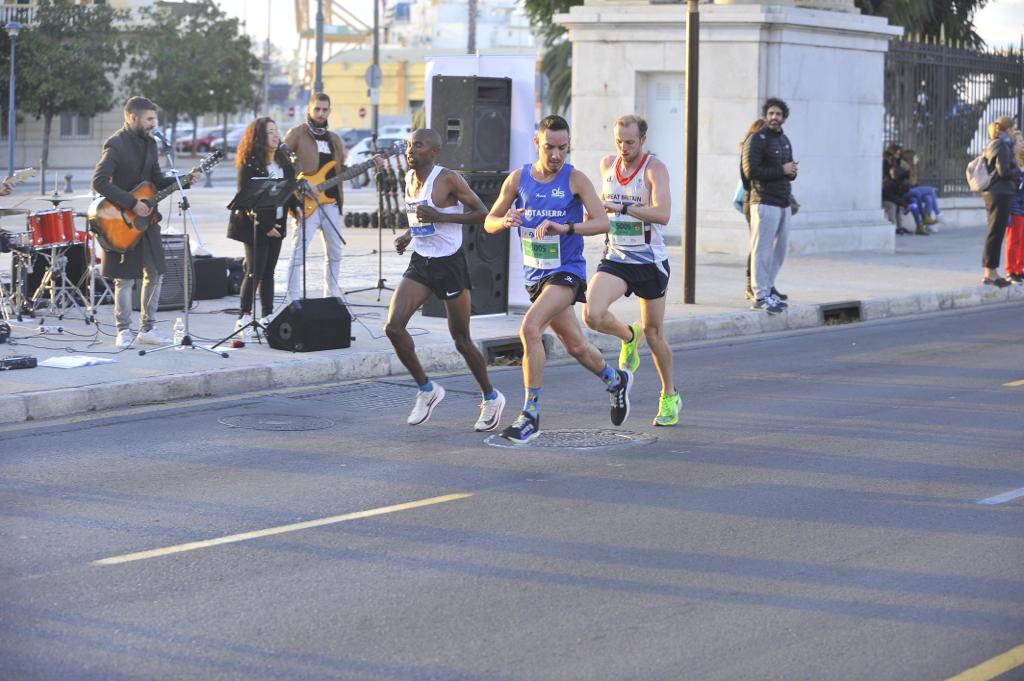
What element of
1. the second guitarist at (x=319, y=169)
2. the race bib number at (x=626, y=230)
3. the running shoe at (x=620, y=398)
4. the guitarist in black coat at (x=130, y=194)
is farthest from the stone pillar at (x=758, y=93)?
the running shoe at (x=620, y=398)

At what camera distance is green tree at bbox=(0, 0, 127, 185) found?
172 ft

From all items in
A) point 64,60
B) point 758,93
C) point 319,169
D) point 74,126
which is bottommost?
point 319,169

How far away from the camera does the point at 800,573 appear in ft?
22.0

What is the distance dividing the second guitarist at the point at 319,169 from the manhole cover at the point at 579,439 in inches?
185

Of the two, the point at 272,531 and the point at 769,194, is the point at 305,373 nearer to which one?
the point at 272,531

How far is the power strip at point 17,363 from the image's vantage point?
38.0ft

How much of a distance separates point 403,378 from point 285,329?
105 cm

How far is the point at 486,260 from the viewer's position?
1497cm

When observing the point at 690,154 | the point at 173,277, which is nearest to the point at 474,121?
the point at 690,154

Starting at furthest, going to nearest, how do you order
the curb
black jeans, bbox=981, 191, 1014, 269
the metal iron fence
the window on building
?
the window on building → the metal iron fence → black jeans, bbox=981, 191, 1014, 269 → the curb

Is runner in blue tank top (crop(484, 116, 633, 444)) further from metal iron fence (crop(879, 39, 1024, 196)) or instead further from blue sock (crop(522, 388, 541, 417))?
metal iron fence (crop(879, 39, 1024, 196))

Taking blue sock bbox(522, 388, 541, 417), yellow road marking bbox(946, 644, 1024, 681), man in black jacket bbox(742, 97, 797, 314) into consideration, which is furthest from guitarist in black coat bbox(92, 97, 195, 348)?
yellow road marking bbox(946, 644, 1024, 681)

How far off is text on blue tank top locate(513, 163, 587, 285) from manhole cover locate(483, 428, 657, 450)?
100 cm

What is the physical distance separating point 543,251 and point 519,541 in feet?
9.23
